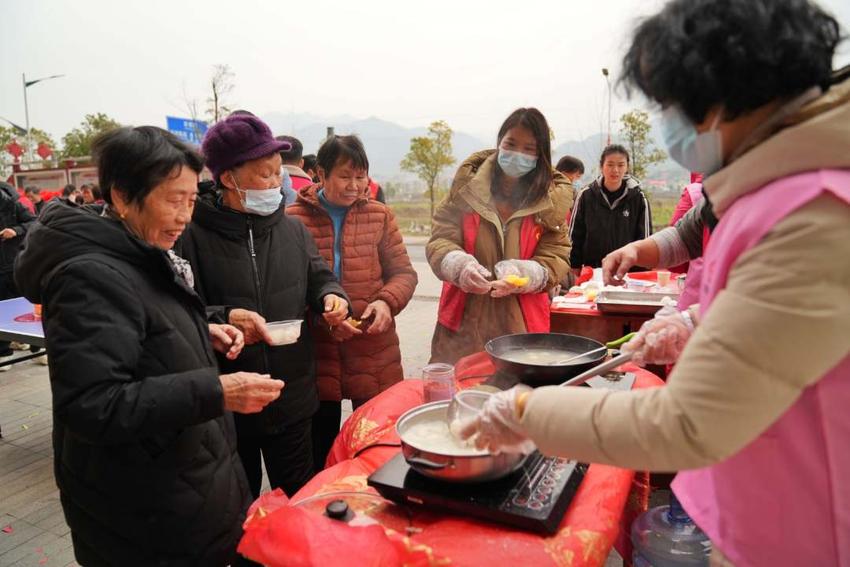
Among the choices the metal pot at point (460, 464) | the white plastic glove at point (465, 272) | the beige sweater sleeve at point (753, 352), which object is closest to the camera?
the beige sweater sleeve at point (753, 352)

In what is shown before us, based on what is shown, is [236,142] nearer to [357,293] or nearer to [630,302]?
[357,293]

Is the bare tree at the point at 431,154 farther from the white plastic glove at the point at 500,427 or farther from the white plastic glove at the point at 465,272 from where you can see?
the white plastic glove at the point at 500,427

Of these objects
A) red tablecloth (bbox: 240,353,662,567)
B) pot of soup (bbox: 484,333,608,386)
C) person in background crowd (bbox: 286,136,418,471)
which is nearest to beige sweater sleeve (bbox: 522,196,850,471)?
red tablecloth (bbox: 240,353,662,567)

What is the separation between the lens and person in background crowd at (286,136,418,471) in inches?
104

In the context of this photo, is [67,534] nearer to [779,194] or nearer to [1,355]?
[779,194]

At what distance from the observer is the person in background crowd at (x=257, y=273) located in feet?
6.84

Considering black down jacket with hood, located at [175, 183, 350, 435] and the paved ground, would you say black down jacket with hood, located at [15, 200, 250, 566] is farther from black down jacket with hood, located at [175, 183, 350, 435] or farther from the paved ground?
the paved ground

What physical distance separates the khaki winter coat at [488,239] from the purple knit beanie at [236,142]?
98cm

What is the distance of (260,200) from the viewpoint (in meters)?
2.12

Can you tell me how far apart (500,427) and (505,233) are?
174cm

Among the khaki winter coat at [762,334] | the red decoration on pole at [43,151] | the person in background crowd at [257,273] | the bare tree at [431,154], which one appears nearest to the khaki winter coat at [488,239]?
the person in background crowd at [257,273]

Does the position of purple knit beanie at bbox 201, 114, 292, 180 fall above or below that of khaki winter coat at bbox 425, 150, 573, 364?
above

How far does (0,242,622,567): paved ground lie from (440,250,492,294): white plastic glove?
155 cm

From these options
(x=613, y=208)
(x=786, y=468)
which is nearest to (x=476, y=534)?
(x=786, y=468)
